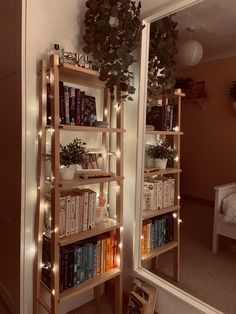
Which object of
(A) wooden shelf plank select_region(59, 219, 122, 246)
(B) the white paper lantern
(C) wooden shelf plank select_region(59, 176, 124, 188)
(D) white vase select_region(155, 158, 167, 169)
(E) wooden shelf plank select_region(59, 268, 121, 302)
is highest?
(B) the white paper lantern

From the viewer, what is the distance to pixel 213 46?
5.29 ft

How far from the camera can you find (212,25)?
162cm

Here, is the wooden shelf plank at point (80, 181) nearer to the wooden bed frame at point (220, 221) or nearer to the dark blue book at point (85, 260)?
the dark blue book at point (85, 260)

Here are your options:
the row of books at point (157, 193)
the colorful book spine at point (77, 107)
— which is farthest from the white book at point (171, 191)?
the colorful book spine at point (77, 107)

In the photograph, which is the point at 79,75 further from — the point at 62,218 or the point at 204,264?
the point at 204,264

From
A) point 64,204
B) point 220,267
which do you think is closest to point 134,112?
point 64,204

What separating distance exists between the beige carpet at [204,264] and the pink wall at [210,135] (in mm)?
144

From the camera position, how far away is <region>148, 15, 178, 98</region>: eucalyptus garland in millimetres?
1784

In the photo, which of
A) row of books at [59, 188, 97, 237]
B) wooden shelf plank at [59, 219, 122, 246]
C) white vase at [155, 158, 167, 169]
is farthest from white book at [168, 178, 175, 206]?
row of books at [59, 188, 97, 237]

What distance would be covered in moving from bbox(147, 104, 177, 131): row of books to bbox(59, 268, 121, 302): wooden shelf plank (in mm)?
1000

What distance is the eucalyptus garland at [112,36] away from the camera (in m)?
1.65

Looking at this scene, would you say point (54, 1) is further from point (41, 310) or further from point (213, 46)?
point (41, 310)

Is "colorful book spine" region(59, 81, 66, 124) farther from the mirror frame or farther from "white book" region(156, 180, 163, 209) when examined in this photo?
"white book" region(156, 180, 163, 209)

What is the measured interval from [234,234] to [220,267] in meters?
0.21
